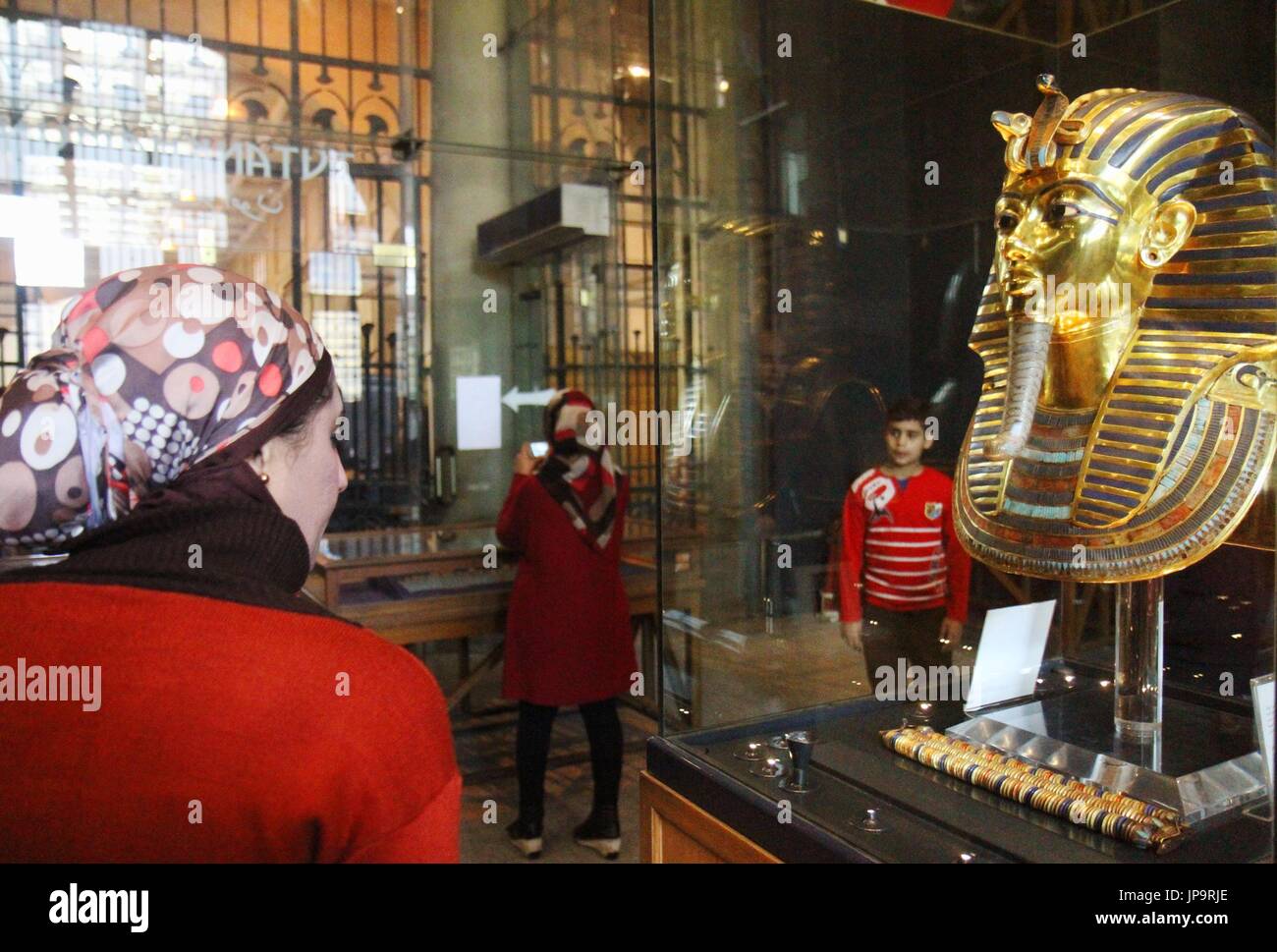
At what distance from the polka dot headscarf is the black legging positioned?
2057mm

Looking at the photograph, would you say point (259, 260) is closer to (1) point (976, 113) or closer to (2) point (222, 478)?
(1) point (976, 113)

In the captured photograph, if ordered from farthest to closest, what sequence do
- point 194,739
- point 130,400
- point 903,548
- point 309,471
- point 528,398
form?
point 528,398, point 903,548, point 309,471, point 130,400, point 194,739

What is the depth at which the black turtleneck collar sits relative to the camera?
2.89 feet

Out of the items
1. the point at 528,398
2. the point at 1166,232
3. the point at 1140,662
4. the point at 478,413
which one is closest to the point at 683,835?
the point at 1140,662

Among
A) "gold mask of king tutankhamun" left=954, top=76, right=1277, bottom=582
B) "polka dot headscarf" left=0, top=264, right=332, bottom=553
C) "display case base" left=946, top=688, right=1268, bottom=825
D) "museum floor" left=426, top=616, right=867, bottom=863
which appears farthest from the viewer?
"museum floor" left=426, top=616, right=867, bottom=863

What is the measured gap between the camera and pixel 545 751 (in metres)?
2.96

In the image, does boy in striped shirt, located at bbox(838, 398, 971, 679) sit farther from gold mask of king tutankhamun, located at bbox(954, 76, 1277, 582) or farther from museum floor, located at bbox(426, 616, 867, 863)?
gold mask of king tutankhamun, located at bbox(954, 76, 1277, 582)

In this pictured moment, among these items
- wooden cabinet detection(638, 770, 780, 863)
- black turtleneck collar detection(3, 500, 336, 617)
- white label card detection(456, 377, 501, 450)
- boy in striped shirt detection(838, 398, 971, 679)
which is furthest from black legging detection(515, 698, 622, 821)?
white label card detection(456, 377, 501, 450)

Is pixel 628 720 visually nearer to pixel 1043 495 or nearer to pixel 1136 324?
pixel 1043 495

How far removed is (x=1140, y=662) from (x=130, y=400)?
1381 millimetres

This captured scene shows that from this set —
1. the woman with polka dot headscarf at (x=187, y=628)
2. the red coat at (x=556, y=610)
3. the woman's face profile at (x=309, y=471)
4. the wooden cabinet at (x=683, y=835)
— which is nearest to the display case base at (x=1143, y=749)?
the wooden cabinet at (x=683, y=835)

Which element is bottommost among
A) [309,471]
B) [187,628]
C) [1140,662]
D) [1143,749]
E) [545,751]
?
[545,751]
